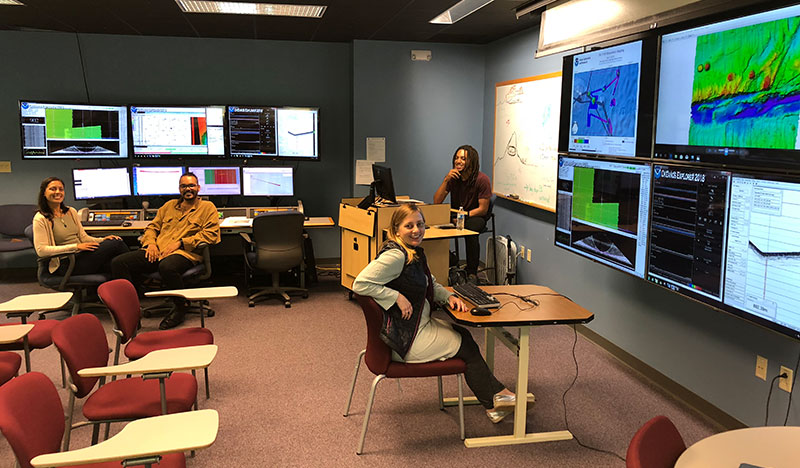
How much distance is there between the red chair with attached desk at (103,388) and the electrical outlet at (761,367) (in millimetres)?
2736

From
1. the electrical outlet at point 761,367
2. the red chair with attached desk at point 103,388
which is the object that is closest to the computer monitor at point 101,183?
the red chair with attached desk at point 103,388

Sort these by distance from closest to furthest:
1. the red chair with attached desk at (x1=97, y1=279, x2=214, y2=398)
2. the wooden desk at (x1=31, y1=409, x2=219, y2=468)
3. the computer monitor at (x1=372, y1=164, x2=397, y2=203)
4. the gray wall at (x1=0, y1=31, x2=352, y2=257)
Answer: the wooden desk at (x1=31, y1=409, x2=219, y2=468) → the red chair with attached desk at (x1=97, y1=279, x2=214, y2=398) → the computer monitor at (x1=372, y1=164, x2=397, y2=203) → the gray wall at (x1=0, y1=31, x2=352, y2=257)

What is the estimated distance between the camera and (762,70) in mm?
2594

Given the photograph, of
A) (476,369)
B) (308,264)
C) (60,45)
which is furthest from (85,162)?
(476,369)

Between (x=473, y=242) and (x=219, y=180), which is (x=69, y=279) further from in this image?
(x=473, y=242)

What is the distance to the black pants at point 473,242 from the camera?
222 inches

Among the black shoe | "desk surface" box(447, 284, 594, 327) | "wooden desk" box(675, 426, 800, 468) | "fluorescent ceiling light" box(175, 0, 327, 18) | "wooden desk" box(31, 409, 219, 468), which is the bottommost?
the black shoe

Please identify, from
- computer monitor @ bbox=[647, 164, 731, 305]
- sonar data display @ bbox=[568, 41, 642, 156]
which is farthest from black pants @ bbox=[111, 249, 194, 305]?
computer monitor @ bbox=[647, 164, 731, 305]

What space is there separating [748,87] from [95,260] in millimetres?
4789

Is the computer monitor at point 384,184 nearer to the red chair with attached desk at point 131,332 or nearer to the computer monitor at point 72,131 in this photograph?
the red chair with attached desk at point 131,332

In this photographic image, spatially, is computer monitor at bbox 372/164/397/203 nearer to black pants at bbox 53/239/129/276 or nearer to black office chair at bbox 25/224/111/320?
black pants at bbox 53/239/129/276

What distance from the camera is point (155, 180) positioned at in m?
6.25

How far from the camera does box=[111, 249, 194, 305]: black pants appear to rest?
5.02m

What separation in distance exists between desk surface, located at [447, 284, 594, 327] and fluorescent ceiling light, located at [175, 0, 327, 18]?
3.06 m
